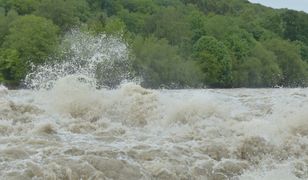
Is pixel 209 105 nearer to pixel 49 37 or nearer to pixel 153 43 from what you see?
pixel 49 37

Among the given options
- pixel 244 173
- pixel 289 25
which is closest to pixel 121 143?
pixel 244 173

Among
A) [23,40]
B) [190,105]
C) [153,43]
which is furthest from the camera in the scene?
[153,43]

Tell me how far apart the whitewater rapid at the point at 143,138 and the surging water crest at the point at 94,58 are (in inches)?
1219

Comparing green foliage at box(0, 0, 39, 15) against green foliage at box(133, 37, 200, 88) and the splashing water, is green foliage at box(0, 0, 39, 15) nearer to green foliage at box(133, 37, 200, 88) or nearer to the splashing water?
green foliage at box(133, 37, 200, 88)

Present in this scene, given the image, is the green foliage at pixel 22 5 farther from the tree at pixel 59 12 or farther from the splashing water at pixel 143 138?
the splashing water at pixel 143 138

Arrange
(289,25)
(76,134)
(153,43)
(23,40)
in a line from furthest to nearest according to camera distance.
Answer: (289,25) < (153,43) < (23,40) < (76,134)

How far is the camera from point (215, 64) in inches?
2557

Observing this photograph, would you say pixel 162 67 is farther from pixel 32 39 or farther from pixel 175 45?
pixel 32 39

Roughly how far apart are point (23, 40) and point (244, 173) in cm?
5217

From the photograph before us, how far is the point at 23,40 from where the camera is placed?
59.7m

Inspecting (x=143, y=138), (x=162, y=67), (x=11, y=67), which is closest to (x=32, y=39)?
(x=11, y=67)

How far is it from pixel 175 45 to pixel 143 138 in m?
64.0

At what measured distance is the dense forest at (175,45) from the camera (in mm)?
60406

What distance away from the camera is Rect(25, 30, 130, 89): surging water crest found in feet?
163
